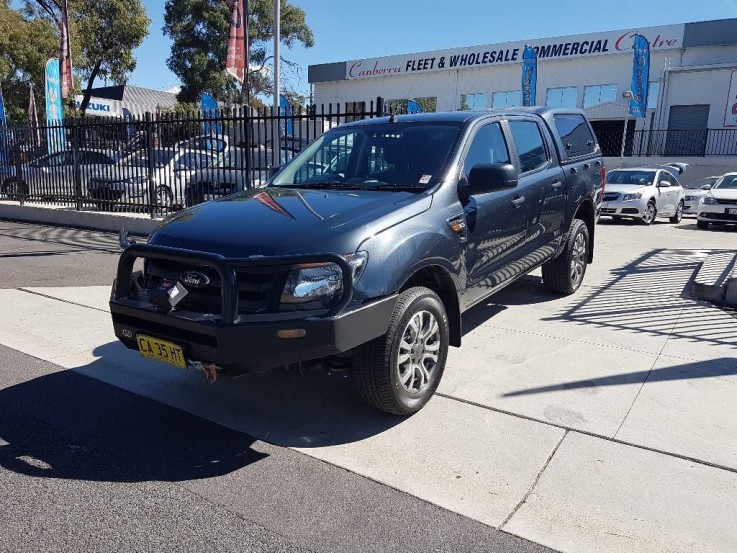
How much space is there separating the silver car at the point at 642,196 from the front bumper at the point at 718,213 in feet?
3.93

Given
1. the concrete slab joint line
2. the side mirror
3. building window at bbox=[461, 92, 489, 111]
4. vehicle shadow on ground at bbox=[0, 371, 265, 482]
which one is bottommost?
vehicle shadow on ground at bbox=[0, 371, 265, 482]

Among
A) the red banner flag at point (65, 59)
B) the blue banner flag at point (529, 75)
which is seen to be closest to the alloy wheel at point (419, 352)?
the blue banner flag at point (529, 75)

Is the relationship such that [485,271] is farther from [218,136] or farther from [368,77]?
[368,77]

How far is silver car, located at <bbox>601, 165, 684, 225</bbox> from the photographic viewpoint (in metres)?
14.8

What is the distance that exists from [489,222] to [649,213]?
12.2 meters

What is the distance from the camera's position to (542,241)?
222 inches

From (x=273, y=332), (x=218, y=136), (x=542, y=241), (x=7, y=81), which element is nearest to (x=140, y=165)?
(x=218, y=136)

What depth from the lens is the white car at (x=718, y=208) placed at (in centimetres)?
1359

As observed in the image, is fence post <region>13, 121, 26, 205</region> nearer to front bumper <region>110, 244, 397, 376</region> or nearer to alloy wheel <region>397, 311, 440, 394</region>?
front bumper <region>110, 244, 397, 376</region>

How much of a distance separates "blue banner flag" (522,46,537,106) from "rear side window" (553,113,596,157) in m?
20.3

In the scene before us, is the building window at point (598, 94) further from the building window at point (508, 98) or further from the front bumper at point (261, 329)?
the front bumper at point (261, 329)

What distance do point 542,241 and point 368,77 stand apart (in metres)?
31.0

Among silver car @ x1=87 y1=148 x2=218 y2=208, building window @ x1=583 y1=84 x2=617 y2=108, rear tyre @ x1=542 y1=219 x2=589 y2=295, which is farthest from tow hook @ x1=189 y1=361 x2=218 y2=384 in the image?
building window @ x1=583 y1=84 x2=617 y2=108

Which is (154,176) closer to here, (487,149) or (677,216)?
(487,149)
